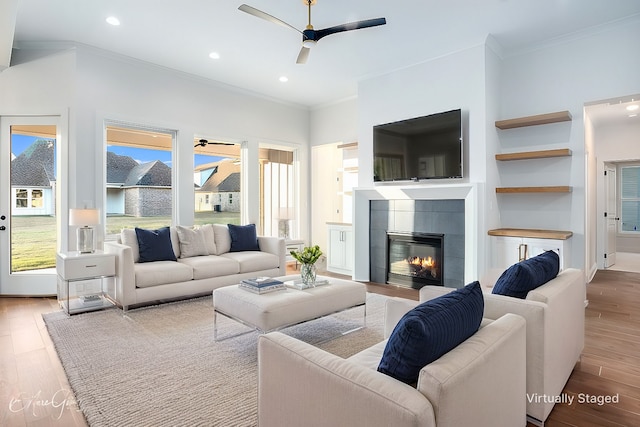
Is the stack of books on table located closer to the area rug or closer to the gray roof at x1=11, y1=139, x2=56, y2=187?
the area rug

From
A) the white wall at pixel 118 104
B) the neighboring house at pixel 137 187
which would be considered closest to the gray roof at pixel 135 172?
the neighboring house at pixel 137 187

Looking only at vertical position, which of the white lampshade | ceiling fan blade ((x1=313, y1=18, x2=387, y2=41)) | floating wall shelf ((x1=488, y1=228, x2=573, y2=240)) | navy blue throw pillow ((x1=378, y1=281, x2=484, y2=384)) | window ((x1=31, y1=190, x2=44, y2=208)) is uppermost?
ceiling fan blade ((x1=313, y1=18, x2=387, y2=41))

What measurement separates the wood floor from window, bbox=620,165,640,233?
5883mm

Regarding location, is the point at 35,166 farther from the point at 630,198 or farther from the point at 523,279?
the point at 630,198

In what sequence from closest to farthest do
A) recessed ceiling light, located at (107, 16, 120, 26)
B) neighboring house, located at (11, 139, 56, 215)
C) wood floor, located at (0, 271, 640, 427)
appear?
wood floor, located at (0, 271, 640, 427) → recessed ceiling light, located at (107, 16, 120, 26) → neighboring house, located at (11, 139, 56, 215)

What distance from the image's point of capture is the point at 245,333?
3291 millimetres

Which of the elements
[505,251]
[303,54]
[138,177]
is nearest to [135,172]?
[138,177]

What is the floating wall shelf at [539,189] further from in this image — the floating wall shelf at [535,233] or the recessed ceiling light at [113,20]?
the recessed ceiling light at [113,20]

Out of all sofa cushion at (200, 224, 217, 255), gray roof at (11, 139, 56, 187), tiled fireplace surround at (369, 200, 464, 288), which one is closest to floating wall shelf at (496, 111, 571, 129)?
tiled fireplace surround at (369, 200, 464, 288)

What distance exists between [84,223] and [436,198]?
4160mm

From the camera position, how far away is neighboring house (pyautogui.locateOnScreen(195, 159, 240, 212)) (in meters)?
5.96

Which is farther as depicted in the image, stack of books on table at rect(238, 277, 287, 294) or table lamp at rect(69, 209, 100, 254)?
table lamp at rect(69, 209, 100, 254)

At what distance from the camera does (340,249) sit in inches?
247

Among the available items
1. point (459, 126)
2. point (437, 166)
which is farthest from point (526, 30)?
point (437, 166)
